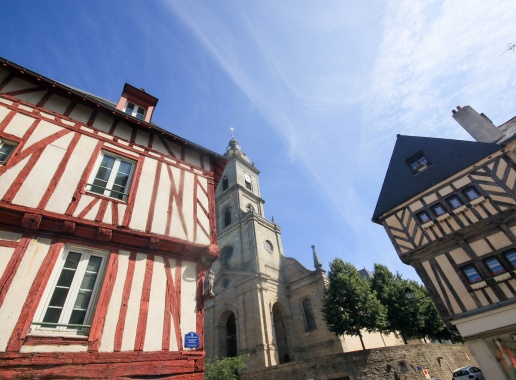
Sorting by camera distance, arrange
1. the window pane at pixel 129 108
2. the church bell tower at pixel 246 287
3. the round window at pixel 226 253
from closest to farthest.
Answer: the window pane at pixel 129 108 < the church bell tower at pixel 246 287 < the round window at pixel 226 253

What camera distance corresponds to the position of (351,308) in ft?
50.5

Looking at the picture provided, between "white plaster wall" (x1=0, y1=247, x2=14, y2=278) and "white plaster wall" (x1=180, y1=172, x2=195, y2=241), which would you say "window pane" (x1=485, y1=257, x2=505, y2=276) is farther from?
"white plaster wall" (x1=0, y1=247, x2=14, y2=278)

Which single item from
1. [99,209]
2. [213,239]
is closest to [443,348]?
[213,239]

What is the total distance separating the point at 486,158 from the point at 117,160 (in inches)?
503

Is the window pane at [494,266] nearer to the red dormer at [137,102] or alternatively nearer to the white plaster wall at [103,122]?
the red dormer at [137,102]

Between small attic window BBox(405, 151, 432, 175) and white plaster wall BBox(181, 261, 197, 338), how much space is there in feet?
37.0

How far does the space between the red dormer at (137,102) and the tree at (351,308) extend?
14204 millimetres

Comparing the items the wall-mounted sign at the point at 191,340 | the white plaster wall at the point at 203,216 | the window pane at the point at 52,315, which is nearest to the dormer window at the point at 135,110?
the white plaster wall at the point at 203,216

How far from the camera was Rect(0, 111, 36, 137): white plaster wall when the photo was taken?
17.7 ft

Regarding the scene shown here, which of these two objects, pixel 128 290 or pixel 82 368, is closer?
pixel 82 368

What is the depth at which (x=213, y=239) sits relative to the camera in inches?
255

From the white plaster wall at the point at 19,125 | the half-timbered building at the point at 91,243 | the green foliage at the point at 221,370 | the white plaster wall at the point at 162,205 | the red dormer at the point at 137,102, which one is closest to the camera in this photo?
the half-timbered building at the point at 91,243

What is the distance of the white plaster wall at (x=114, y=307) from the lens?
167 inches

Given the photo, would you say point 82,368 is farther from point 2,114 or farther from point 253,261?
point 253,261
